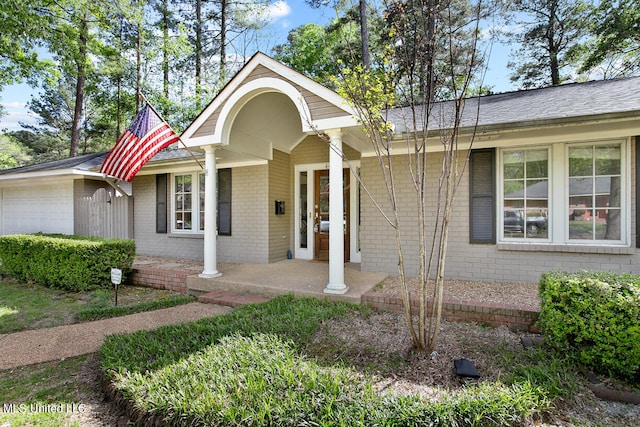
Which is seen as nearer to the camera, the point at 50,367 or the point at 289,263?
the point at 50,367

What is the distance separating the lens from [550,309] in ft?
9.79

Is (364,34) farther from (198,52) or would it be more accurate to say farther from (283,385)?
(283,385)

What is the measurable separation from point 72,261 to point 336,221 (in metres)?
5.52

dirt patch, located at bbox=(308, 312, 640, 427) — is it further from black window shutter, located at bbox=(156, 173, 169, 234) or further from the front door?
black window shutter, located at bbox=(156, 173, 169, 234)

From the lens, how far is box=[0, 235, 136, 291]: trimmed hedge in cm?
627

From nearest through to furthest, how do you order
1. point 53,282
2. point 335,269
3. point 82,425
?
point 82,425
point 335,269
point 53,282

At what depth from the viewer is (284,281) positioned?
18.2 feet

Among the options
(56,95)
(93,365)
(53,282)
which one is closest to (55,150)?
(56,95)

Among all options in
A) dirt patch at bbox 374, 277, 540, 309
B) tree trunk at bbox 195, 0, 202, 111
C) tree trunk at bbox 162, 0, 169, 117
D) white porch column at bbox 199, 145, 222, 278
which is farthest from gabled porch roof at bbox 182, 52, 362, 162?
tree trunk at bbox 162, 0, 169, 117

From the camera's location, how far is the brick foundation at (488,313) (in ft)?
12.5

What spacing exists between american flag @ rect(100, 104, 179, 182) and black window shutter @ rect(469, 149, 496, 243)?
5.16 metres

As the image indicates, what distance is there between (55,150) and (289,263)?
2724 centimetres

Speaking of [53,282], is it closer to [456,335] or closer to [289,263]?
[289,263]

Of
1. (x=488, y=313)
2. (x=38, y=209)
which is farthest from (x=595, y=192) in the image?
(x=38, y=209)
